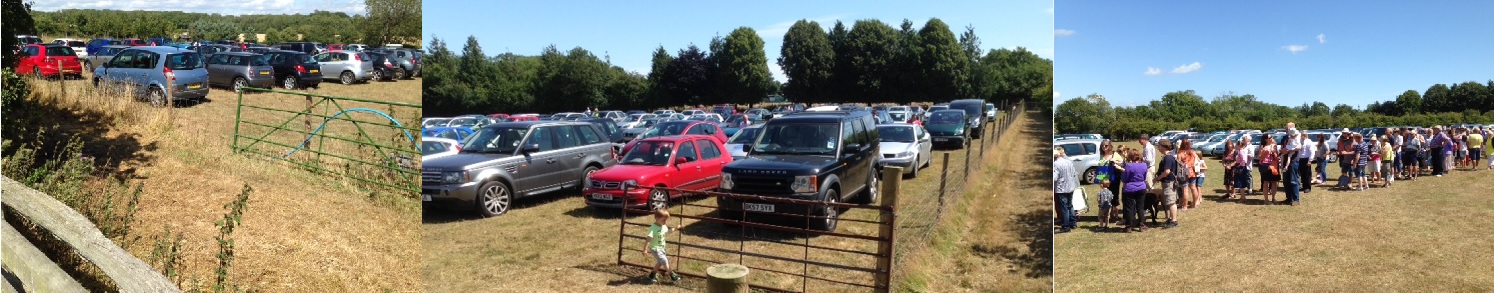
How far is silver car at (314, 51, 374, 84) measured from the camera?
22734mm

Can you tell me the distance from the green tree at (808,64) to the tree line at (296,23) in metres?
5.20

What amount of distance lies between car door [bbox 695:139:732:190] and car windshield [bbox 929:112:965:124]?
33.4 feet

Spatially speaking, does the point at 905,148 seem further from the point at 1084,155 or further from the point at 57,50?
the point at 57,50

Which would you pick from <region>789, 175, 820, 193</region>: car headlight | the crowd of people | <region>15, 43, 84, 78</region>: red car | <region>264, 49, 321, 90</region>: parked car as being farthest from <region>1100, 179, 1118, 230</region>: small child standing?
<region>264, 49, 321, 90</region>: parked car

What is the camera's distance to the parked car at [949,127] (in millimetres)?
18953

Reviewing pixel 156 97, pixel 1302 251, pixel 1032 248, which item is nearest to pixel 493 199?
pixel 1032 248

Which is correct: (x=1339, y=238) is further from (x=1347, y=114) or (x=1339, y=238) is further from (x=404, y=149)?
(x=404, y=149)

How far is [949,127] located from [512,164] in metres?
13.0

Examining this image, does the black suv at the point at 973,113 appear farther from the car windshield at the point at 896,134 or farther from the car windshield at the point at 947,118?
the car windshield at the point at 896,134

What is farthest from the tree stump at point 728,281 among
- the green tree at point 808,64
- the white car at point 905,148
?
the white car at point 905,148

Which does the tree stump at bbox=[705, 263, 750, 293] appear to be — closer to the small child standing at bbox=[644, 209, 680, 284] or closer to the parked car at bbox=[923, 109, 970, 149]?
the small child standing at bbox=[644, 209, 680, 284]

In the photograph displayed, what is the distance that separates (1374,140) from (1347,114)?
0.91m

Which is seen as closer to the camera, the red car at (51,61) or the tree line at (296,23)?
the tree line at (296,23)

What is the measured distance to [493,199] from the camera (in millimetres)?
7410
